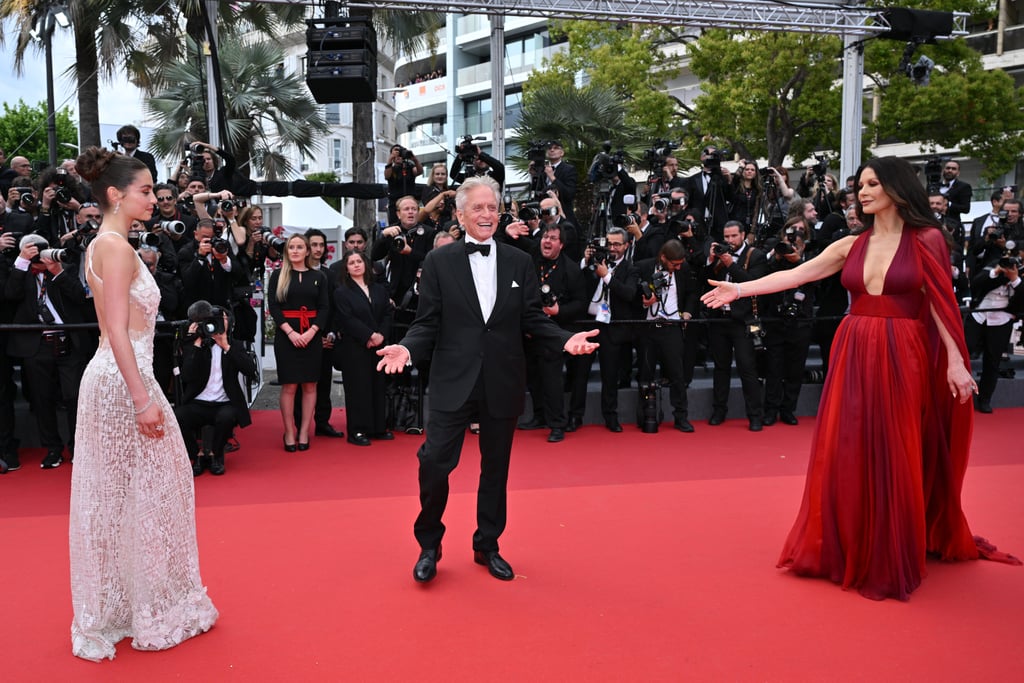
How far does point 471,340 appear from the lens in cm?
407

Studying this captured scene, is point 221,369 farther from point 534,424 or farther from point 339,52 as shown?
point 339,52

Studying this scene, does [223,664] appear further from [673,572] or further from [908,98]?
[908,98]

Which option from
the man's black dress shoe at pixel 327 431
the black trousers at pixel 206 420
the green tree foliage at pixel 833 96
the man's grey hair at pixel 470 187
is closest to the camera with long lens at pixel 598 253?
the man's black dress shoe at pixel 327 431

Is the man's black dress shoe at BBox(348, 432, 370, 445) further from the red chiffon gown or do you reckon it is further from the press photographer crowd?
the red chiffon gown

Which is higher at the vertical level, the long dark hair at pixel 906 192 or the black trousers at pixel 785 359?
the long dark hair at pixel 906 192

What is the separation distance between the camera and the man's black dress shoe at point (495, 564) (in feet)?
13.7

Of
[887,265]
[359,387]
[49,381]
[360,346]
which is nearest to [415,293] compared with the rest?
[360,346]

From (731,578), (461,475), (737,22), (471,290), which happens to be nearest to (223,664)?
(471,290)

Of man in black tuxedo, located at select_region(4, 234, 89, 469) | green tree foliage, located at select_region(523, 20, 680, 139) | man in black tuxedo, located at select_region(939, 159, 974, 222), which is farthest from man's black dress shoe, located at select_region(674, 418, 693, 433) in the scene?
green tree foliage, located at select_region(523, 20, 680, 139)

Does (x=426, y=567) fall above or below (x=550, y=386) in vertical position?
below

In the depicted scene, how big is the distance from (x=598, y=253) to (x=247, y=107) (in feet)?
50.2

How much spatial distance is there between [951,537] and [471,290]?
108 inches

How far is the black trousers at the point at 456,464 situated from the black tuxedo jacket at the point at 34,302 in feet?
12.9

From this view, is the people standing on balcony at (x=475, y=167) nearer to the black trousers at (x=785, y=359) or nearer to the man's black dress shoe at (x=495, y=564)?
the black trousers at (x=785, y=359)
